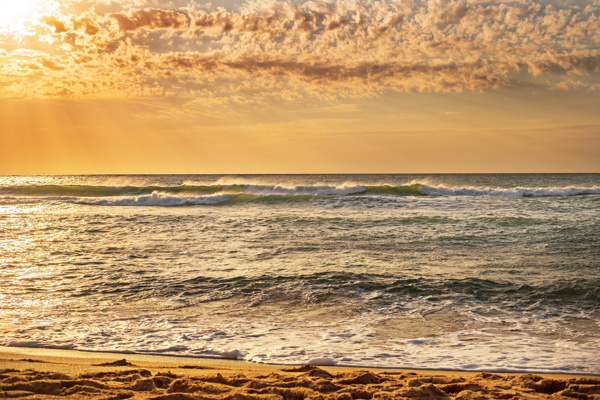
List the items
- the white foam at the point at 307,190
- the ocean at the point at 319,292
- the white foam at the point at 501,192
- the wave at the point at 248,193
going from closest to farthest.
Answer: the ocean at the point at 319,292
the wave at the point at 248,193
the white foam at the point at 501,192
the white foam at the point at 307,190

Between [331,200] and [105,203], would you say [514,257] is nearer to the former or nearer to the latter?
[331,200]

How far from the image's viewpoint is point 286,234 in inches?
628

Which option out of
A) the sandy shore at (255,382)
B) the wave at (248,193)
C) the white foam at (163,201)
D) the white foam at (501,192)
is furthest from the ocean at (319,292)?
the white foam at (501,192)

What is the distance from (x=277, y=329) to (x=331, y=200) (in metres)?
22.8

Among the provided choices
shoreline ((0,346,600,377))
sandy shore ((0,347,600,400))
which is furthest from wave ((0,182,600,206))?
sandy shore ((0,347,600,400))

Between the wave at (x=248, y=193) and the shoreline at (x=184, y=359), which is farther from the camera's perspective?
the wave at (x=248, y=193)

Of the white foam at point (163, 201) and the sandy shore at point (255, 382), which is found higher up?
the white foam at point (163, 201)

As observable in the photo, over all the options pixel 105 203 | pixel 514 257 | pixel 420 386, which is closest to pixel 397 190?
pixel 105 203

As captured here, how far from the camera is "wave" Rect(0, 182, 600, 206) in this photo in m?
33.1

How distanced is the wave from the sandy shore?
2534 cm

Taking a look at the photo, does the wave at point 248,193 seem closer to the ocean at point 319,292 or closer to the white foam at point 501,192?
the white foam at point 501,192

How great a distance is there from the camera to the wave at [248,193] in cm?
3312

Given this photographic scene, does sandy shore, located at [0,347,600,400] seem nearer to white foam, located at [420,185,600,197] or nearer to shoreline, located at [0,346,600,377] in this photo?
shoreline, located at [0,346,600,377]

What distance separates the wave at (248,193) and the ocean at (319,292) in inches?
584
